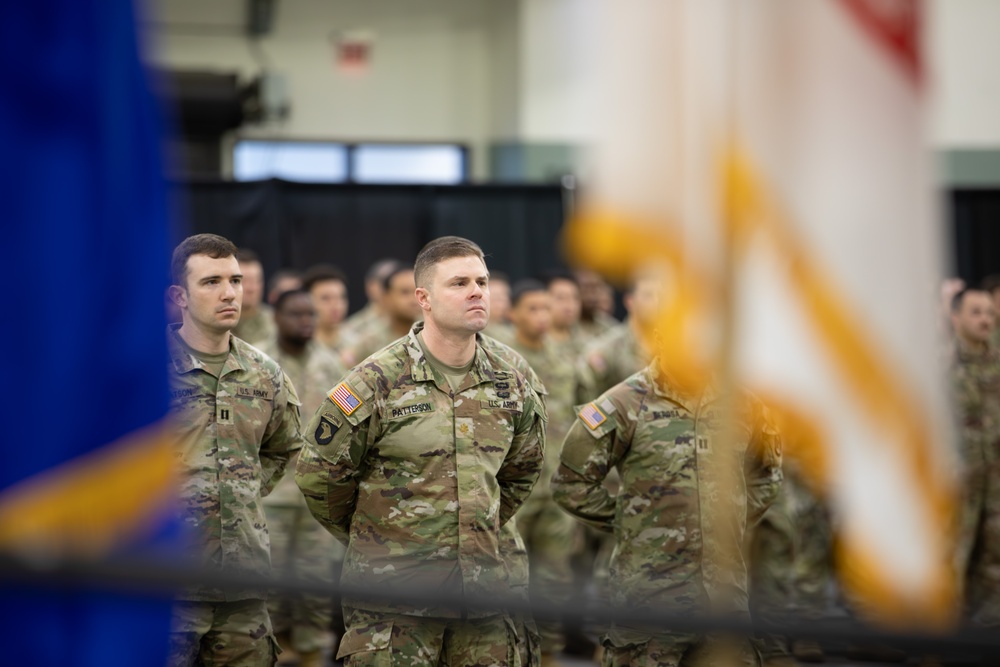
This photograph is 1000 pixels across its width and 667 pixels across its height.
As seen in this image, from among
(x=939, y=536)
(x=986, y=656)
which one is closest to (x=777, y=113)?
(x=939, y=536)

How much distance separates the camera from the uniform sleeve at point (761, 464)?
4867mm

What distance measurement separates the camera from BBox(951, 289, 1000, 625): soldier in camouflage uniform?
24.8ft

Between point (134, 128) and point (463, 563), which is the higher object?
point (134, 128)

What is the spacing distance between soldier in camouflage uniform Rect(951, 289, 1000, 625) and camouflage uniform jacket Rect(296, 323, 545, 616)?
3968 millimetres

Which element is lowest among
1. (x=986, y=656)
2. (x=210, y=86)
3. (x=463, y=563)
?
(x=463, y=563)

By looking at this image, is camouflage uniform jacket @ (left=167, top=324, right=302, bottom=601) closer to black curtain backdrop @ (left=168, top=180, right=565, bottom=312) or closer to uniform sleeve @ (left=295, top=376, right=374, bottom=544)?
uniform sleeve @ (left=295, top=376, right=374, bottom=544)

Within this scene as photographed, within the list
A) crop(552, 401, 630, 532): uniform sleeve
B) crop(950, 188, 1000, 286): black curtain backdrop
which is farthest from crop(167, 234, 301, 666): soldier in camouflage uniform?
crop(950, 188, 1000, 286): black curtain backdrop

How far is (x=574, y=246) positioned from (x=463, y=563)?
2416 mm

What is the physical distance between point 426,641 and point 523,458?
2.44ft

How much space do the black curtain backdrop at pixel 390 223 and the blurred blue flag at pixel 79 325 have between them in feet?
34.4

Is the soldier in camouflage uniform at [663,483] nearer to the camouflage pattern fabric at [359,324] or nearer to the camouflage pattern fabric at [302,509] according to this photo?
the camouflage pattern fabric at [302,509]

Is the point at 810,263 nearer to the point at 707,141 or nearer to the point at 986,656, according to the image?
the point at 707,141

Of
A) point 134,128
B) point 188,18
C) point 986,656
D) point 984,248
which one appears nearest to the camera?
point 986,656

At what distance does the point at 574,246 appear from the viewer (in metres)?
2.15
